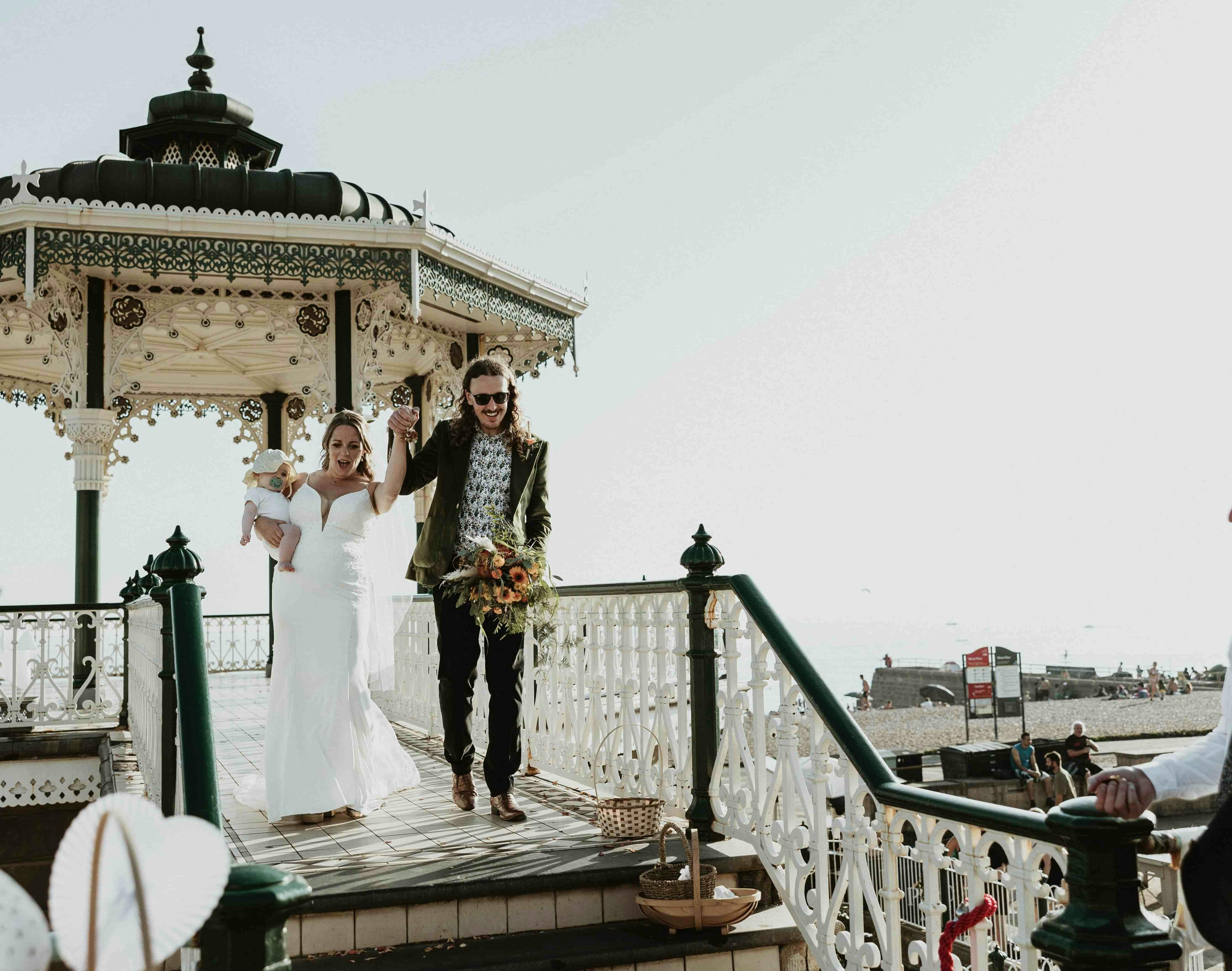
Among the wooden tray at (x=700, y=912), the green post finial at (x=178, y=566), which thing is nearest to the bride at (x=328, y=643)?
the green post finial at (x=178, y=566)

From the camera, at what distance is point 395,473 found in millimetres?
5504

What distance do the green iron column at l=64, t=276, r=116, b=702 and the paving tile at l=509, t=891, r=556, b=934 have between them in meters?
7.21

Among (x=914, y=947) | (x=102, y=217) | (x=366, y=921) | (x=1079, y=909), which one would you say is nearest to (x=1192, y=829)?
(x=1079, y=909)

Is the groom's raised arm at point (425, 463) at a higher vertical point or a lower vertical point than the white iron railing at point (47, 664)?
higher

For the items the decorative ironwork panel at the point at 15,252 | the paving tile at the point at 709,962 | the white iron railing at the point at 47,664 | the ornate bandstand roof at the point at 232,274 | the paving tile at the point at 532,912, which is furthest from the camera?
the ornate bandstand roof at the point at 232,274

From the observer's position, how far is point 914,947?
309 centimetres

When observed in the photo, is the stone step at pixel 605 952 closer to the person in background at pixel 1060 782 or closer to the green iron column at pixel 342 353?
the green iron column at pixel 342 353

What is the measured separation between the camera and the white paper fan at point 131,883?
1.08m

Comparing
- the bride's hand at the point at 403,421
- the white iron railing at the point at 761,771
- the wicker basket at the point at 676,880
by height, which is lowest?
the wicker basket at the point at 676,880

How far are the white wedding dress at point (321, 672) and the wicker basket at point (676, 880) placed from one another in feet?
6.15

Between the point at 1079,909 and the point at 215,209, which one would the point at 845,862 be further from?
the point at 215,209

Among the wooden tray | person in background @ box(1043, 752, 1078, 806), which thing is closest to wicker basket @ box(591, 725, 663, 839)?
the wooden tray

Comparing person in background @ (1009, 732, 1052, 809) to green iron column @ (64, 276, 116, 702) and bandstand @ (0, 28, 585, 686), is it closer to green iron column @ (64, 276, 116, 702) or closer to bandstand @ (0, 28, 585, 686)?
bandstand @ (0, 28, 585, 686)

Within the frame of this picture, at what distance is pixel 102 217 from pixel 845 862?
26.6 feet
